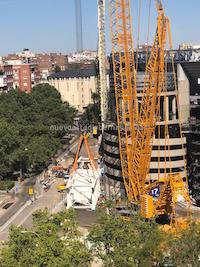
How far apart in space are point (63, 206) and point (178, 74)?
22.7m

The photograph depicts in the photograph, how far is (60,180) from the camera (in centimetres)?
7088

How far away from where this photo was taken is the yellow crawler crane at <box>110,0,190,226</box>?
4866cm

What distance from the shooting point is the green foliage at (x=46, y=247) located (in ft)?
95.3

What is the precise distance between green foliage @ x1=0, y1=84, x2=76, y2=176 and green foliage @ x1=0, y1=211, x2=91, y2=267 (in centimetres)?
3664

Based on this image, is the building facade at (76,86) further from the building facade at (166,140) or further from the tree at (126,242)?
the tree at (126,242)

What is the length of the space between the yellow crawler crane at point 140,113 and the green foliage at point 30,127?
17556mm

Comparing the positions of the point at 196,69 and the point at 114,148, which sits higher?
the point at 196,69

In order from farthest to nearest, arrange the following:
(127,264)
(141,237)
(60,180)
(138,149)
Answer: (60,180), (138,149), (141,237), (127,264)

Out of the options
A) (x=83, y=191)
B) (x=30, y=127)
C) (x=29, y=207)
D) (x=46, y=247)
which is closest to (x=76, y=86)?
(x=30, y=127)

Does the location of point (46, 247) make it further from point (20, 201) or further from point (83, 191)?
point (20, 201)

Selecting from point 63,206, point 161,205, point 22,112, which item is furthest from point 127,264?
point 22,112

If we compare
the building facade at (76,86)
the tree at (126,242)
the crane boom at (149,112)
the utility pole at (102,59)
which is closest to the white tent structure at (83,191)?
the crane boom at (149,112)

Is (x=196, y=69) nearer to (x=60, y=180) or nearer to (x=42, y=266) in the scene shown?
(x=60, y=180)

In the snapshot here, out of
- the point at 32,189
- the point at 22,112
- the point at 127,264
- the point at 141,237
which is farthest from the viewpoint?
the point at 22,112
